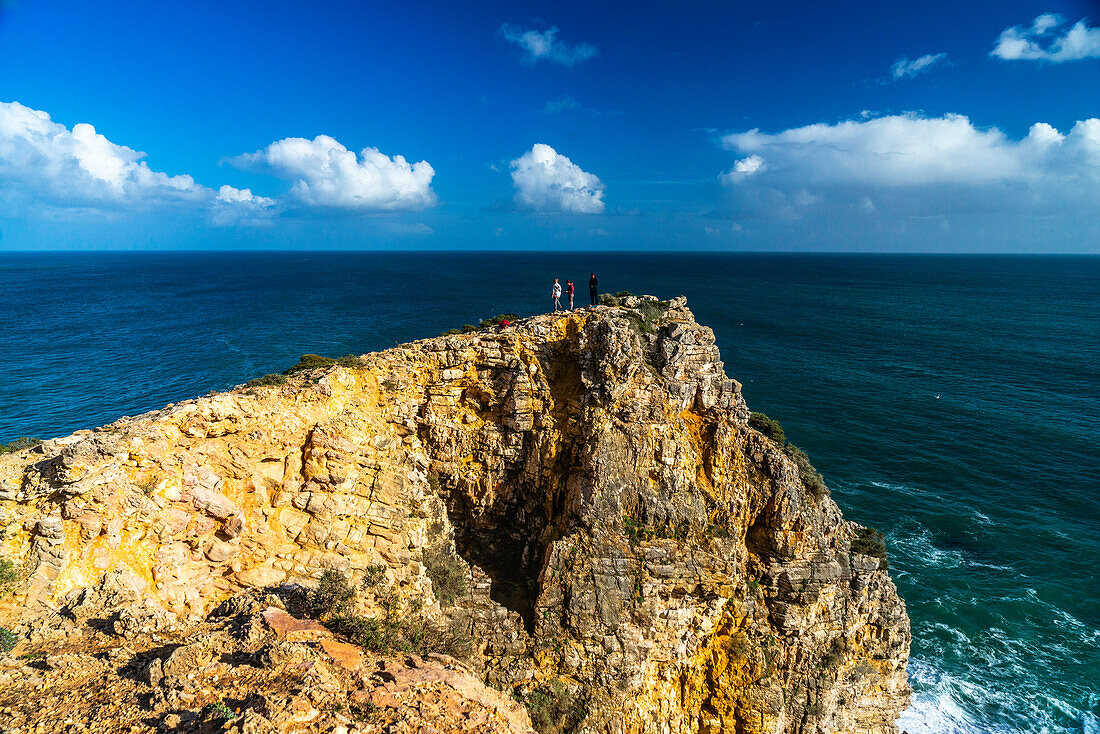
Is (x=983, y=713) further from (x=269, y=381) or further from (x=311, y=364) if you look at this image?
(x=269, y=381)

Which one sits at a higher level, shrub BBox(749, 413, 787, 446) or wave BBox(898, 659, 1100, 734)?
shrub BBox(749, 413, 787, 446)

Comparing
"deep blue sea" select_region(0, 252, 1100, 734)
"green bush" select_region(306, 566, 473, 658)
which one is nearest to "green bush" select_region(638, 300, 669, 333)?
"green bush" select_region(306, 566, 473, 658)

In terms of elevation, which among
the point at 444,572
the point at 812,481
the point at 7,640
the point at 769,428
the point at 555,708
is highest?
the point at 769,428

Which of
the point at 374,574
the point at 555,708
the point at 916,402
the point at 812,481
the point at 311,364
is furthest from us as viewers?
the point at 916,402

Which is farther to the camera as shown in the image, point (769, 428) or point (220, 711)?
point (769, 428)

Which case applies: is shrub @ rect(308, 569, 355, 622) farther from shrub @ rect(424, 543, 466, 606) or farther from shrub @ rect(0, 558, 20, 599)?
shrub @ rect(0, 558, 20, 599)

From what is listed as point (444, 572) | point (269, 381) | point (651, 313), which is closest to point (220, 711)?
point (444, 572)

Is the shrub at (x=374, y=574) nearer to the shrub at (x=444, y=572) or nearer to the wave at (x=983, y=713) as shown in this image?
the shrub at (x=444, y=572)
